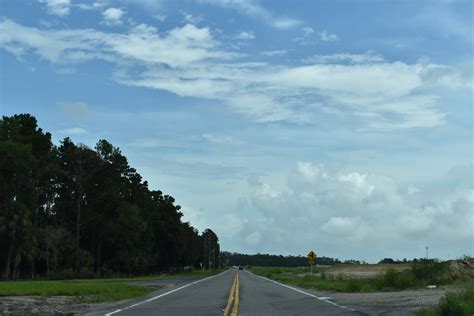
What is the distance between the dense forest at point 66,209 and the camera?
67.1 meters

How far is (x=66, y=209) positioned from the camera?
88.8 meters

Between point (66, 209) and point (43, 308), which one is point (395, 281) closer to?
point (43, 308)

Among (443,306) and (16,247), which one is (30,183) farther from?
(443,306)

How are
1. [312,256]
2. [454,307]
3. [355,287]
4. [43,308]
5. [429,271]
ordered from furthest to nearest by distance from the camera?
[312,256]
[429,271]
[355,287]
[43,308]
[454,307]

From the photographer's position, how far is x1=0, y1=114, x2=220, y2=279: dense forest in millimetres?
67062

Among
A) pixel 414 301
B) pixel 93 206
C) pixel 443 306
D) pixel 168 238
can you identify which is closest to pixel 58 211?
pixel 93 206

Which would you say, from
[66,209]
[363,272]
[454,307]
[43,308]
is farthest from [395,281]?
[66,209]

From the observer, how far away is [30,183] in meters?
72.2

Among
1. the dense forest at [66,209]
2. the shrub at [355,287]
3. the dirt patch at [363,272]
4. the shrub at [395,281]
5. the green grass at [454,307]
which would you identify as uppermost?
the dense forest at [66,209]

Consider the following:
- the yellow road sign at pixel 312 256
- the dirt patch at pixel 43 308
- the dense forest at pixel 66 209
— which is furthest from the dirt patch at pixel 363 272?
the dense forest at pixel 66 209

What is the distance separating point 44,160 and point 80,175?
9.70m

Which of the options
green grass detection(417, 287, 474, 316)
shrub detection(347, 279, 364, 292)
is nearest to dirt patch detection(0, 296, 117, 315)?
green grass detection(417, 287, 474, 316)

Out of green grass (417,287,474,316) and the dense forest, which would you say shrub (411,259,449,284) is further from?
the dense forest

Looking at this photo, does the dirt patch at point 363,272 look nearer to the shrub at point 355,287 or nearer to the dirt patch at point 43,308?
the shrub at point 355,287
